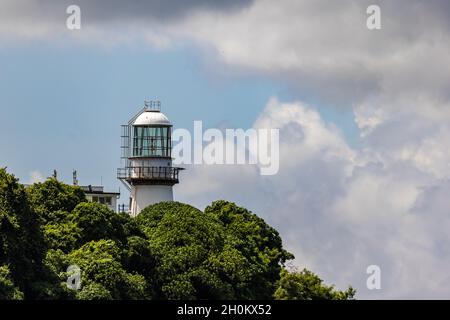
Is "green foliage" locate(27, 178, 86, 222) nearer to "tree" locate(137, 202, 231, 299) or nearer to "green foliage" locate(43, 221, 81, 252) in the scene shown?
"green foliage" locate(43, 221, 81, 252)

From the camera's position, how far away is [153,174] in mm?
144875

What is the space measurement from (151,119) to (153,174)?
4756 millimetres

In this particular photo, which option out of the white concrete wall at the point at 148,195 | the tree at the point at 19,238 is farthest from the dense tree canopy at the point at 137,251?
the white concrete wall at the point at 148,195

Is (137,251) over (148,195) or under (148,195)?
under

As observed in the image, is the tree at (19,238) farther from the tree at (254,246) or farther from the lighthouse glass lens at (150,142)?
the lighthouse glass lens at (150,142)

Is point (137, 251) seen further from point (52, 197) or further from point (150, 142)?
point (150, 142)

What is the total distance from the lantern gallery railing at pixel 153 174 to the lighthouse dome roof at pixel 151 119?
3.69 metres

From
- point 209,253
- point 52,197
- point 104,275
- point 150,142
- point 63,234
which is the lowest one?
point 104,275

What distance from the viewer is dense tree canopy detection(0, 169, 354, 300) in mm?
106750

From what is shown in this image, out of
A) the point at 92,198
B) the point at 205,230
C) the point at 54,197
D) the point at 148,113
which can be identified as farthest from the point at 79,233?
the point at 92,198

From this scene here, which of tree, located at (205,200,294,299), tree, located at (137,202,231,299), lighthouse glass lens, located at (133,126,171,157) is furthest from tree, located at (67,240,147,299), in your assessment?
lighthouse glass lens, located at (133,126,171,157)

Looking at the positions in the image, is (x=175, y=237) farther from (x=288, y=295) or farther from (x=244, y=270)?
(x=288, y=295)

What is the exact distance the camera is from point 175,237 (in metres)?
127

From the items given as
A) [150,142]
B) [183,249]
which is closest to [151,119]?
[150,142]
